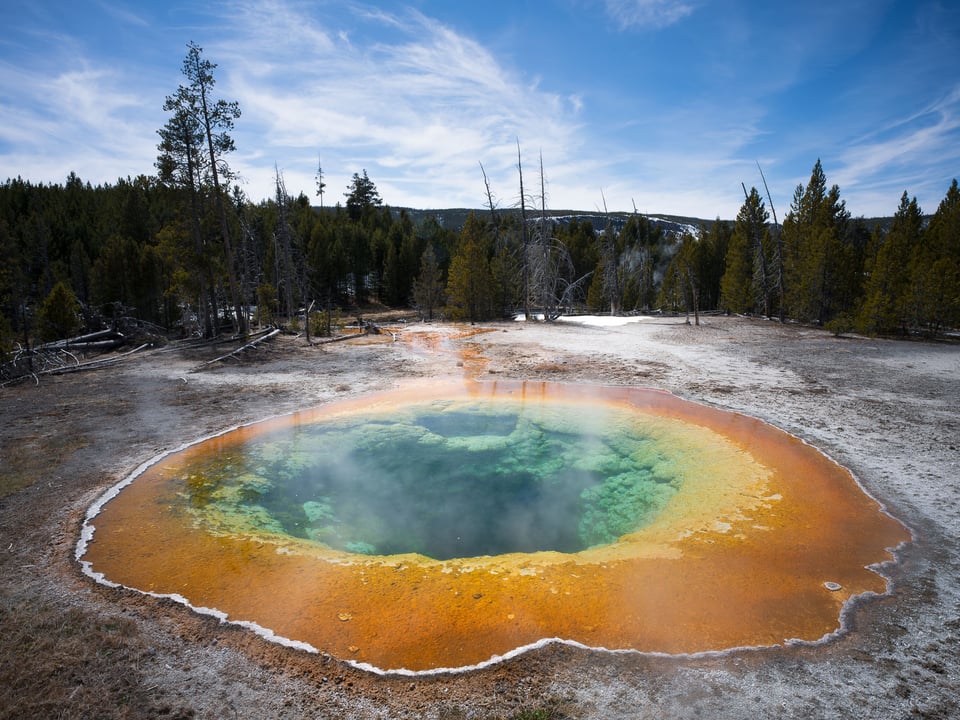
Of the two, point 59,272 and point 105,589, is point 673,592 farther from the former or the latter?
point 59,272

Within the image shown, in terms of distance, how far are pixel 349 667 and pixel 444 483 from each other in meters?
4.16

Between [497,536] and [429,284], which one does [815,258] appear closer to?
[429,284]

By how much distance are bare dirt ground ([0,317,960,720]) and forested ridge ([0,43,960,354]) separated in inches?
316

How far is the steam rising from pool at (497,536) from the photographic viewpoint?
165 inches

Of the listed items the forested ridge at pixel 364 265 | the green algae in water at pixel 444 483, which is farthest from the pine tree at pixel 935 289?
the green algae in water at pixel 444 483

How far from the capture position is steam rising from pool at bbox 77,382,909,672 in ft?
13.8

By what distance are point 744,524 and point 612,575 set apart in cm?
220

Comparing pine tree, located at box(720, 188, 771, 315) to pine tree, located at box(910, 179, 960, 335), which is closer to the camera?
pine tree, located at box(910, 179, 960, 335)

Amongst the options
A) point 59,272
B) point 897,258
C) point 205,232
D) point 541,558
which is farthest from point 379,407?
point 59,272

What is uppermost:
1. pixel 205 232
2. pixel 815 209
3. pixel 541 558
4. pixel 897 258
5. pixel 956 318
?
pixel 815 209

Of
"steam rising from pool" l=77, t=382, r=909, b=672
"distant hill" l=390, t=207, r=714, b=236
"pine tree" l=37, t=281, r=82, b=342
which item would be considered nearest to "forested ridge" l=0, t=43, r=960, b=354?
"pine tree" l=37, t=281, r=82, b=342

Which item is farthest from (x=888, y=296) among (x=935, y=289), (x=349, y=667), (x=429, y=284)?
(x=429, y=284)

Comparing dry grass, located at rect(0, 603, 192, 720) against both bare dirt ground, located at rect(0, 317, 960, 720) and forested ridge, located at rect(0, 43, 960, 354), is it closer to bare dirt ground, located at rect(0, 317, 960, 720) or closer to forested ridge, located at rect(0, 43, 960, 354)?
bare dirt ground, located at rect(0, 317, 960, 720)

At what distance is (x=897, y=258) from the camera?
22.9 metres
